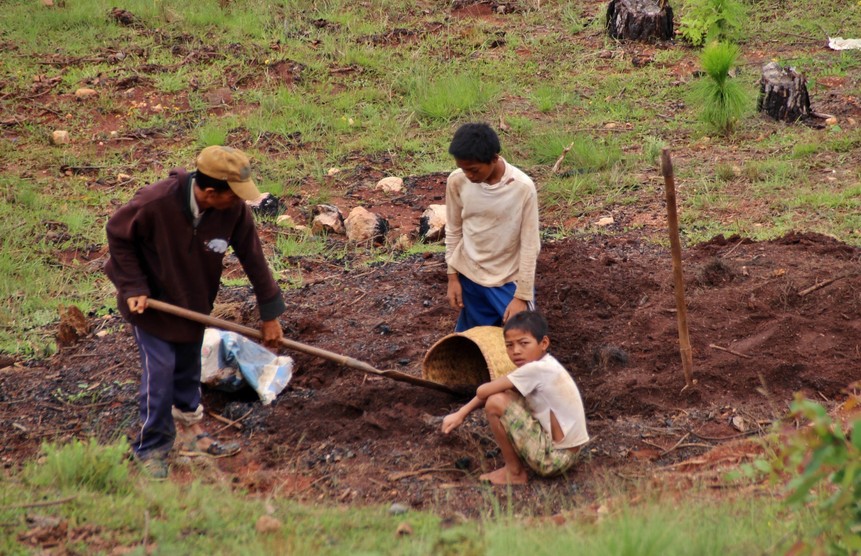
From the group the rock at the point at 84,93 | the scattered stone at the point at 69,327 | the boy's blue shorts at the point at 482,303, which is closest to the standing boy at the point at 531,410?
the boy's blue shorts at the point at 482,303

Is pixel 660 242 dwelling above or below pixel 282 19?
below

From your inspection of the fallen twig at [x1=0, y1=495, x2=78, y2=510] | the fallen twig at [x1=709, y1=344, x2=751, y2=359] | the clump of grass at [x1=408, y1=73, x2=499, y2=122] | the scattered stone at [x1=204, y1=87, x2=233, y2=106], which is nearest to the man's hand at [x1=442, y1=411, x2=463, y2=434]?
the fallen twig at [x1=0, y1=495, x2=78, y2=510]

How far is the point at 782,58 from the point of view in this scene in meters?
10.5

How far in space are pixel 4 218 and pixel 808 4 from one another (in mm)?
9464

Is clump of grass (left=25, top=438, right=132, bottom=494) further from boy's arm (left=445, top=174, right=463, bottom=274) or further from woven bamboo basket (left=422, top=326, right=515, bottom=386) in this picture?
boy's arm (left=445, top=174, right=463, bottom=274)

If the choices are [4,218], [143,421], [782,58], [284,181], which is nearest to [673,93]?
[782,58]

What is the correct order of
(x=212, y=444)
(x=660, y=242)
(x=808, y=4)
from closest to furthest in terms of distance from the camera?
(x=212, y=444), (x=660, y=242), (x=808, y=4)

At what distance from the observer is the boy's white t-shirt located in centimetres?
406

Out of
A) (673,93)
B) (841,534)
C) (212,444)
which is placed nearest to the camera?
(841,534)

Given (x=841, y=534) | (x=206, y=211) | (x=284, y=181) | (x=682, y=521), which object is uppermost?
(x=206, y=211)

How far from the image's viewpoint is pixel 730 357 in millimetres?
5094

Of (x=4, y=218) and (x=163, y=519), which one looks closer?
(x=163, y=519)

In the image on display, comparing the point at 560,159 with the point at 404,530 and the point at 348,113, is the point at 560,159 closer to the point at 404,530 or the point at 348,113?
the point at 348,113

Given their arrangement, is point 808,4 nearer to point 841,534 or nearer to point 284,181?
point 284,181
